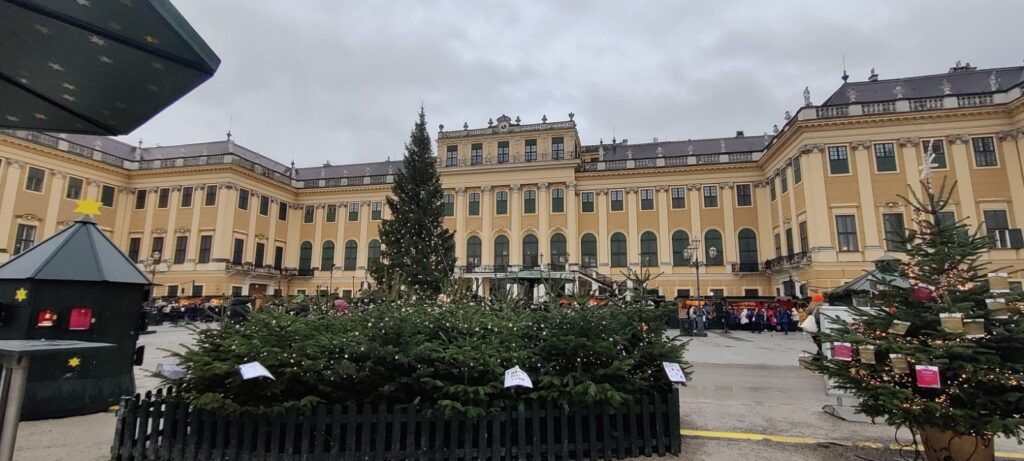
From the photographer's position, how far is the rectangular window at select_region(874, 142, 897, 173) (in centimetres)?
3122

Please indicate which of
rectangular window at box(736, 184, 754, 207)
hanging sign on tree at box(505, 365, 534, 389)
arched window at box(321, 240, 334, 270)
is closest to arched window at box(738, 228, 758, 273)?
rectangular window at box(736, 184, 754, 207)

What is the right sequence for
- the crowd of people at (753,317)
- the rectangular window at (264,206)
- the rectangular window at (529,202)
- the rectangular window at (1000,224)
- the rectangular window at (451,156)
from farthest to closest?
the rectangular window at (451,156), the rectangular window at (264,206), the rectangular window at (529,202), the rectangular window at (1000,224), the crowd of people at (753,317)

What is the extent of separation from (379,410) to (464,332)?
1.12 m

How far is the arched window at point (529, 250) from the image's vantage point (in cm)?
4378

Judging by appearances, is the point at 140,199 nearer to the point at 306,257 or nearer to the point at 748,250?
the point at 306,257

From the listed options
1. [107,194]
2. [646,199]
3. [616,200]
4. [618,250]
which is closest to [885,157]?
[646,199]

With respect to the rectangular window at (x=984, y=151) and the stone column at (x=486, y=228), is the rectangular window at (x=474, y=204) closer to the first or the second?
the stone column at (x=486, y=228)

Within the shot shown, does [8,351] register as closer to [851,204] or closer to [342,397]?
[342,397]

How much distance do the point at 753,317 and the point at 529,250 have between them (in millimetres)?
20923

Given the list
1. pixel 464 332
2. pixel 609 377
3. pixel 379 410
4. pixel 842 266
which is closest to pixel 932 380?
pixel 609 377

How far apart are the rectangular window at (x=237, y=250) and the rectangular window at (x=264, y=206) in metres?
3.59

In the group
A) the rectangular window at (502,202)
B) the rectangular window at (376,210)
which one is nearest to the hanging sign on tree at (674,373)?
the rectangular window at (502,202)

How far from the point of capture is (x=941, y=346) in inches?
173

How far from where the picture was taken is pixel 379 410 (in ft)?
14.9
